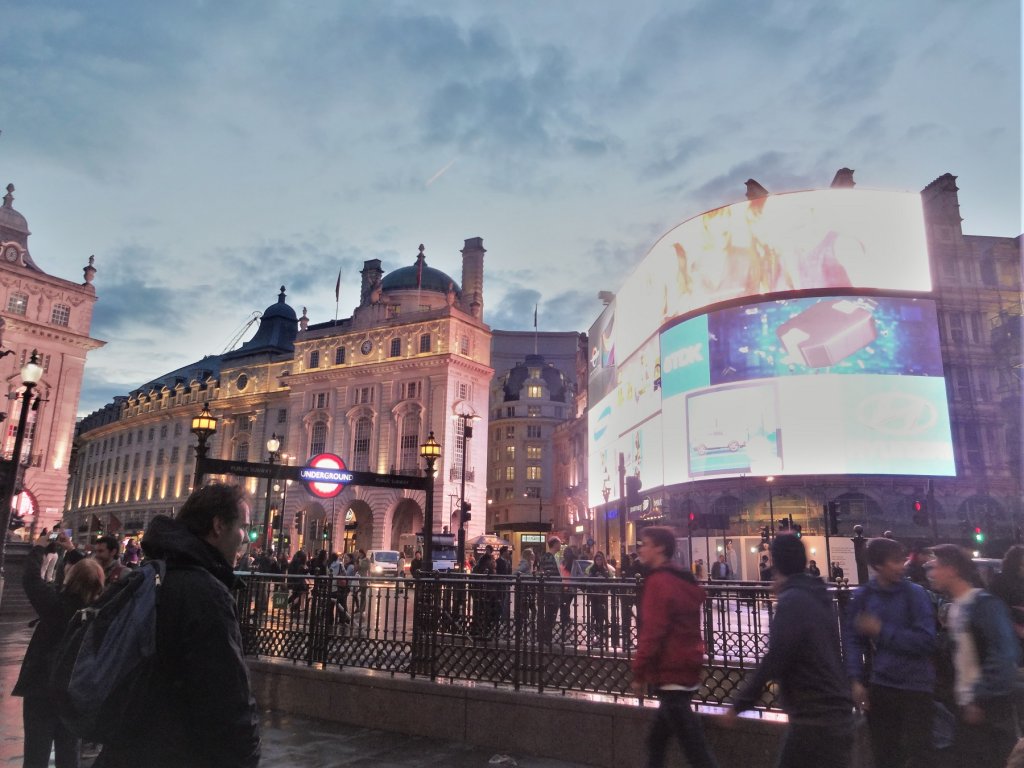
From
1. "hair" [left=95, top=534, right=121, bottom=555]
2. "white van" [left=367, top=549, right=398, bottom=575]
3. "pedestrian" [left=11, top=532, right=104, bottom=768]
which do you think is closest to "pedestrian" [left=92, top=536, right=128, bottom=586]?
"hair" [left=95, top=534, right=121, bottom=555]

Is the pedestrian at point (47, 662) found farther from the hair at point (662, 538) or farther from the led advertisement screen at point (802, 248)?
the led advertisement screen at point (802, 248)

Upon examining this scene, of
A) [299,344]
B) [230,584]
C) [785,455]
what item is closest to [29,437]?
[299,344]

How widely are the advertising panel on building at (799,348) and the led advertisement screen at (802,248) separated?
2.6 inches

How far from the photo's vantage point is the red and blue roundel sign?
45.6ft

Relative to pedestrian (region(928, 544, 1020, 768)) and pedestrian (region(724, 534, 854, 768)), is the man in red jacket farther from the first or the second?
pedestrian (region(928, 544, 1020, 768))

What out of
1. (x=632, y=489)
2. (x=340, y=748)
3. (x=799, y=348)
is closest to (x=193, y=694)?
(x=340, y=748)

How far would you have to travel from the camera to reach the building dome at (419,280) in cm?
7112

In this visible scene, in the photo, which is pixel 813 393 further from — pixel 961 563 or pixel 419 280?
pixel 419 280

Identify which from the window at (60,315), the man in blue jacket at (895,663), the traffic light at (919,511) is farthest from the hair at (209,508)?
the window at (60,315)

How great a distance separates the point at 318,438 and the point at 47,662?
64.5m

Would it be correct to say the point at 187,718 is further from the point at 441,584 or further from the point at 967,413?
the point at 967,413

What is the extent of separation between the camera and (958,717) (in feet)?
17.3

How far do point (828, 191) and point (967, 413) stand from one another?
1650 cm

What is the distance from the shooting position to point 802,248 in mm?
36906
